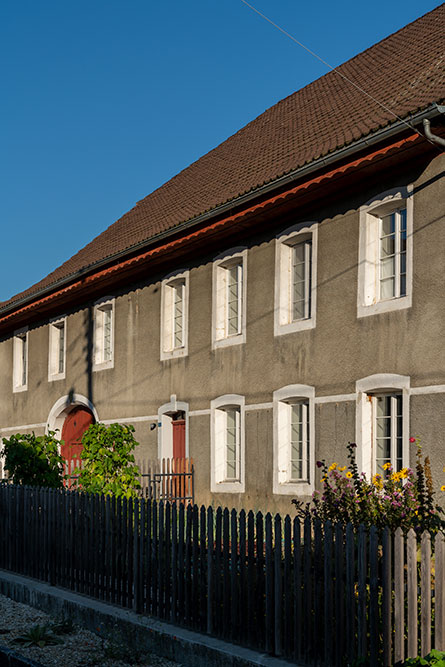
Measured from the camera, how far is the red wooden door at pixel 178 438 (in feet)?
57.1

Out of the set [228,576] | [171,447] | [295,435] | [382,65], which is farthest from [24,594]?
[382,65]

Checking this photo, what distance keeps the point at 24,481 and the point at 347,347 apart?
563 centimetres

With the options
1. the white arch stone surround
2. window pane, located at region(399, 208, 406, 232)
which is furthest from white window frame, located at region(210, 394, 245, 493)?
the white arch stone surround

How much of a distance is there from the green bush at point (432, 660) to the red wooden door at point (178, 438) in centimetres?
1220

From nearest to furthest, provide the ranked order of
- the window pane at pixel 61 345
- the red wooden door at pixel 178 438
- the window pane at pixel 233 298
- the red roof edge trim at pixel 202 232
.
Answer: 1. the red roof edge trim at pixel 202 232
2. the window pane at pixel 233 298
3. the red wooden door at pixel 178 438
4. the window pane at pixel 61 345

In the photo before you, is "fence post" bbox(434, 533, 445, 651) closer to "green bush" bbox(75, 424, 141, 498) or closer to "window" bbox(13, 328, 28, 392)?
"green bush" bbox(75, 424, 141, 498)

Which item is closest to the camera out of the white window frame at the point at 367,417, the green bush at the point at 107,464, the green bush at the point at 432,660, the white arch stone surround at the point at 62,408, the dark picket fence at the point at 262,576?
the green bush at the point at 432,660

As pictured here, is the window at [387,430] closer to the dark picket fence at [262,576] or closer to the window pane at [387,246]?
the window pane at [387,246]

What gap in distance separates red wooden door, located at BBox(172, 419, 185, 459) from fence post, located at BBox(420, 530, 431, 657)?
1203cm

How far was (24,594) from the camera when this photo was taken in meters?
10.4

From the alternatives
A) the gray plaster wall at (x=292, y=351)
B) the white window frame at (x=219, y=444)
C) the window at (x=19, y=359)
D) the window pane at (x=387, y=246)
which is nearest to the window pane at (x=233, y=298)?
the gray plaster wall at (x=292, y=351)

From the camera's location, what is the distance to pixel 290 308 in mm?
14438

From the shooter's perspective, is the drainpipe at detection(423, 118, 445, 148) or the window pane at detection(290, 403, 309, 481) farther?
the window pane at detection(290, 403, 309, 481)

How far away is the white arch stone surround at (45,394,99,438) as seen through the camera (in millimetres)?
21533
